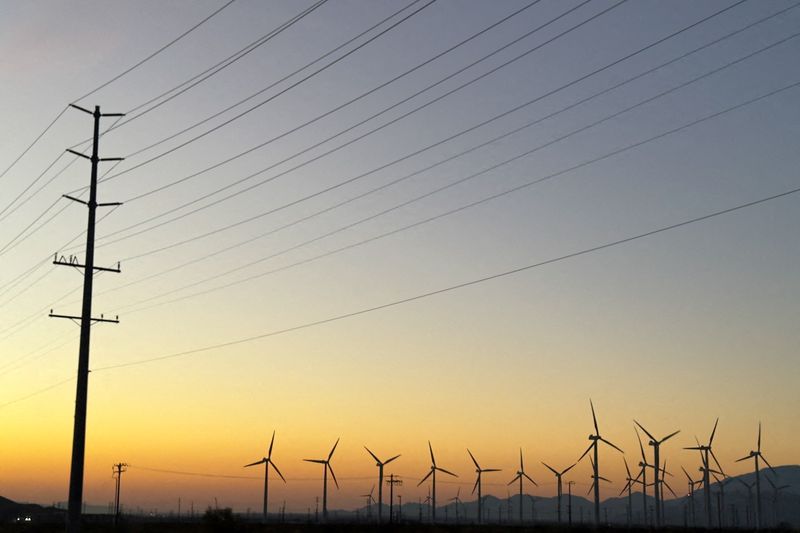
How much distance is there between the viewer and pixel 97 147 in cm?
5972

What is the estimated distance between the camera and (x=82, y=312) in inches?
2094

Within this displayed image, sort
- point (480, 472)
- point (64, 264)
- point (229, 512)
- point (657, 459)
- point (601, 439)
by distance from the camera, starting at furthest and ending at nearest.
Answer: point (480, 472) < point (601, 439) < point (657, 459) < point (229, 512) < point (64, 264)

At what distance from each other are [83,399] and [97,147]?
1664cm

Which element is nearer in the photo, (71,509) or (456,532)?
(71,509)

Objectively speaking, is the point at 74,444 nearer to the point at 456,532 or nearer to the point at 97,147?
the point at 97,147

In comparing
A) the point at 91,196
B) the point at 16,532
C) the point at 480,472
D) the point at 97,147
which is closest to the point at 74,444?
the point at 91,196

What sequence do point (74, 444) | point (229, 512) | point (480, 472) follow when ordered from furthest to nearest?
point (480, 472), point (229, 512), point (74, 444)

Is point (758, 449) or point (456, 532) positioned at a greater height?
point (758, 449)

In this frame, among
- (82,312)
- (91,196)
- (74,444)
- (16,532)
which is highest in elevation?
(91,196)

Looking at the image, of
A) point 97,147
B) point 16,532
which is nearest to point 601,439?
point 16,532

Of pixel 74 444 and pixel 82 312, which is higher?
pixel 82 312

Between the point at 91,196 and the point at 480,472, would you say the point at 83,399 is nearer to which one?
the point at 91,196

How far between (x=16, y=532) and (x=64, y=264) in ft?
326

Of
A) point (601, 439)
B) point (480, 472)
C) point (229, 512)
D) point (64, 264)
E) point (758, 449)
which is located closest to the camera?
point (64, 264)
